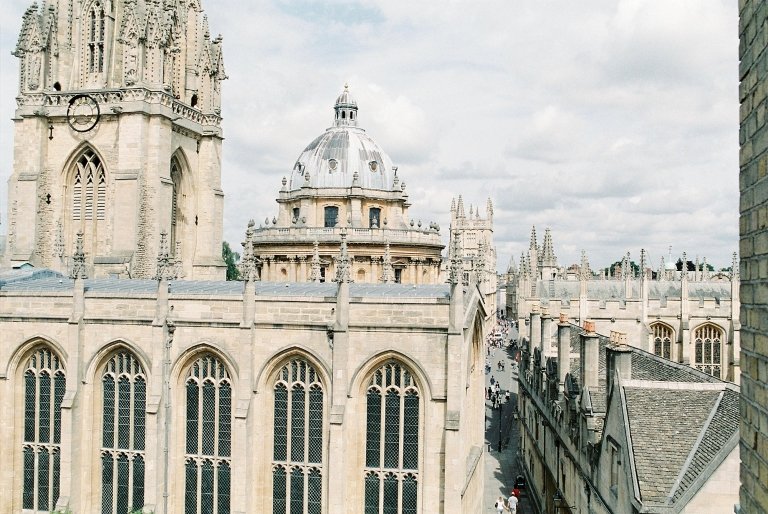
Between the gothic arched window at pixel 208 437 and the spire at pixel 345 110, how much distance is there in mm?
34558

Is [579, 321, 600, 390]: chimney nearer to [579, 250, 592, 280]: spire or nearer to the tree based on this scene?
[579, 250, 592, 280]: spire

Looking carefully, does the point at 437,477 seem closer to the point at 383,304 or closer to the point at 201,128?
the point at 383,304

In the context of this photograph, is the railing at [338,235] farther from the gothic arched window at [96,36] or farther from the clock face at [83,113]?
the gothic arched window at [96,36]

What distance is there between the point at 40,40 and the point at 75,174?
23.0 feet

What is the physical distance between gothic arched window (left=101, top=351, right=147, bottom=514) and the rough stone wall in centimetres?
2228

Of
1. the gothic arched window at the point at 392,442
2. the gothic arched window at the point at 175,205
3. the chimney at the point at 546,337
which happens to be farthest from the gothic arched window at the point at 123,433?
the chimney at the point at 546,337

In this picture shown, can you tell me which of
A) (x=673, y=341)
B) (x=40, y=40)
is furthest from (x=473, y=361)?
(x=673, y=341)

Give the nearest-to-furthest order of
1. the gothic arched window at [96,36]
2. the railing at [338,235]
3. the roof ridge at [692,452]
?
the roof ridge at [692,452]
the gothic arched window at [96,36]
the railing at [338,235]

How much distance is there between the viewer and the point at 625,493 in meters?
16.9

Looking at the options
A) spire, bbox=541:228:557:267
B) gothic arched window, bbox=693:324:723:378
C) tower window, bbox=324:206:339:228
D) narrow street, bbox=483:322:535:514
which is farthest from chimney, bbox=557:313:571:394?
spire, bbox=541:228:557:267

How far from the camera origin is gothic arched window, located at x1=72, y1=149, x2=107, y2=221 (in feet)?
116

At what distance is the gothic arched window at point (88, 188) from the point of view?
116 ft

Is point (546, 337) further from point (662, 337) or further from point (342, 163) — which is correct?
point (662, 337)

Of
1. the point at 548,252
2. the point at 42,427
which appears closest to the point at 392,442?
the point at 42,427
